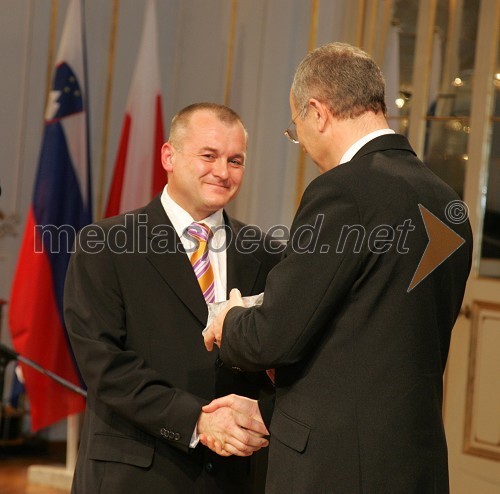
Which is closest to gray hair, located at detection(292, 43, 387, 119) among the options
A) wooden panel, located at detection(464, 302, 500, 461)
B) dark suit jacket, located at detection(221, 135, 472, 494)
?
dark suit jacket, located at detection(221, 135, 472, 494)

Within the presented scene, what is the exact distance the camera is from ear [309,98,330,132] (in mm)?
1812

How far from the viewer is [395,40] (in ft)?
16.5

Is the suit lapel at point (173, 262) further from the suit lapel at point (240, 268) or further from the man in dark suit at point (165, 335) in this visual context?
the suit lapel at point (240, 268)

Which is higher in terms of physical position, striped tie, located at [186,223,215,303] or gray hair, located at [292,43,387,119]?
gray hair, located at [292,43,387,119]

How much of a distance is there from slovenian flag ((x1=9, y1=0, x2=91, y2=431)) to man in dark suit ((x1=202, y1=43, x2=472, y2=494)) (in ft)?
11.0

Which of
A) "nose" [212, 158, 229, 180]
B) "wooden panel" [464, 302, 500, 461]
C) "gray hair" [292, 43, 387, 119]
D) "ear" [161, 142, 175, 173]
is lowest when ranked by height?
"wooden panel" [464, 302, 500, 461]

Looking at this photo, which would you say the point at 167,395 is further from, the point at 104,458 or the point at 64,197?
the point at 64,197

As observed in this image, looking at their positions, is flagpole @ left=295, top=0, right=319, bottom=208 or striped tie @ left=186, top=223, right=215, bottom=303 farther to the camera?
flagpole @ left=295, top=0, right=319, bottom=208

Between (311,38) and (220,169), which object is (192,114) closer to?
(220,169)

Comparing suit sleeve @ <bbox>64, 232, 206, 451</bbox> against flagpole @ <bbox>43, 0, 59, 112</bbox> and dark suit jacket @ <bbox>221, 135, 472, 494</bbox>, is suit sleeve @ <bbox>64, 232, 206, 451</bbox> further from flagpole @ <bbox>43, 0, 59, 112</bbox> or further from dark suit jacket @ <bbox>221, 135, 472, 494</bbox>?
Result: flagpole @ <bbox>43, 0, 59, 112</bbox>

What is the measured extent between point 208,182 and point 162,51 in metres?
3.80

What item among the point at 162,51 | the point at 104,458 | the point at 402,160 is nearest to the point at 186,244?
the point at 104,458

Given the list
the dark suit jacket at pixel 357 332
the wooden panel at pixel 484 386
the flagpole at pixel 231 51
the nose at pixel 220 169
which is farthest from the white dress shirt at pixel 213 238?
the flagpole at pixel 231 51

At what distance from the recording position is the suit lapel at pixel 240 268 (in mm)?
2418
